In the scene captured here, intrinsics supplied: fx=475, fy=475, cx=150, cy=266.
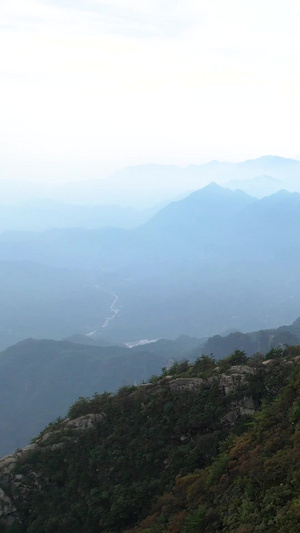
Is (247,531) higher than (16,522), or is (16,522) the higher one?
(247,531)

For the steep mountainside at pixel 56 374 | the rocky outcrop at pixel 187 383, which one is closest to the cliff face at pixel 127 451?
the rocky outcrop at pixel 187 383

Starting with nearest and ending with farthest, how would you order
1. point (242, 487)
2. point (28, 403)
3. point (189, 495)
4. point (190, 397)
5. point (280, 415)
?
1. point (242, 487)
2. point (189, 495)
3. point (280, 415)
4. point (190, 397)
5. point (28, 403)

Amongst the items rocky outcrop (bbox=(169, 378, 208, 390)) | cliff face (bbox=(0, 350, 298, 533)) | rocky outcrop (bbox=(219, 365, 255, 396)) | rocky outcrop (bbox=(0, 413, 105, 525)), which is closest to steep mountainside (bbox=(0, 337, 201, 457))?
rocky outcrop (bbox=(0, 413, 105, 525))

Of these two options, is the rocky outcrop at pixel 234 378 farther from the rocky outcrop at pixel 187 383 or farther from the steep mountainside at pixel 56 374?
the steep mountainside at pixel 56 374

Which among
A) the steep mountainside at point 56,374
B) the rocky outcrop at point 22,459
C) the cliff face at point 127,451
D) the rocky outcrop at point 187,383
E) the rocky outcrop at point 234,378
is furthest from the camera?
the steep mountainside at point 56,374

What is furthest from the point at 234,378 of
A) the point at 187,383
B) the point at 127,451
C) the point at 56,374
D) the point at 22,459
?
the point at 56,374

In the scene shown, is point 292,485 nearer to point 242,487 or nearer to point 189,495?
point 242,487

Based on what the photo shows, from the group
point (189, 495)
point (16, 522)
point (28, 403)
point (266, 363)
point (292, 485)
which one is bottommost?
point (28, 403)

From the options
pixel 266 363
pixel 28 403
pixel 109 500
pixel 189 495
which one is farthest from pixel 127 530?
pixel 28 403

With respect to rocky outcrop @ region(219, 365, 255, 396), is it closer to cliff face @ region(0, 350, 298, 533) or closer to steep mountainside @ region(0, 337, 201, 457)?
cliff face @ region(0, 350, 298, 533)
